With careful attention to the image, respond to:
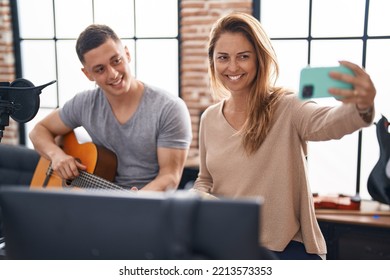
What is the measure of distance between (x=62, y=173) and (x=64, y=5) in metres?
1.92

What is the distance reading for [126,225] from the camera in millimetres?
741

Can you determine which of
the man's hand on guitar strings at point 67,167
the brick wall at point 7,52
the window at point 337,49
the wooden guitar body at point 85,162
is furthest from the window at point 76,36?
the man's hand on guitar strings at point 67,167

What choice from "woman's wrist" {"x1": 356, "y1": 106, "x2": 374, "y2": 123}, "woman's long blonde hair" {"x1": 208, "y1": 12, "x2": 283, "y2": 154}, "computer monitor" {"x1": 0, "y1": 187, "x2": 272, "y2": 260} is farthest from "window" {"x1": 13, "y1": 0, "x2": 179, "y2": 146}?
"computer monitor" {"x1": 0, "y1": 187, "x2": 272, "y2": 260}

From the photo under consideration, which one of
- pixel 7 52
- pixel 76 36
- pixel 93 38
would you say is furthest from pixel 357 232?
pixel 7 52

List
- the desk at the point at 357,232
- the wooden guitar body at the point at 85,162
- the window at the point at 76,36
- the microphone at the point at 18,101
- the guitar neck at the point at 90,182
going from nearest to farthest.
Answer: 1. the microphone at the point at 18,101
2. the guitar neck at the point at 90,182
3. the wooden guitar body at the point at 85,162
4. the desk at the point at 357,232
5. the window at the point at 76,36

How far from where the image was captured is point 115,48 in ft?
6.28

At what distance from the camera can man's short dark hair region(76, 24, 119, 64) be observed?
1.89m

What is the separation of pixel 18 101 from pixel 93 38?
0.54 m

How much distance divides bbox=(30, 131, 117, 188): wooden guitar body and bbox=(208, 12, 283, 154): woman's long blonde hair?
2.40 feet

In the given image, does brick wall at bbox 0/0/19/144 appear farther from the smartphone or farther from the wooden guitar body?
the smartphone

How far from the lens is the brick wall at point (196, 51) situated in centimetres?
297

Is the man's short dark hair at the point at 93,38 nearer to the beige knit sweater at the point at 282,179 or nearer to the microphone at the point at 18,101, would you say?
the microphone at the point at 18,101

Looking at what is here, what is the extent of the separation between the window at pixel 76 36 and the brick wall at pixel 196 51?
0.15m
